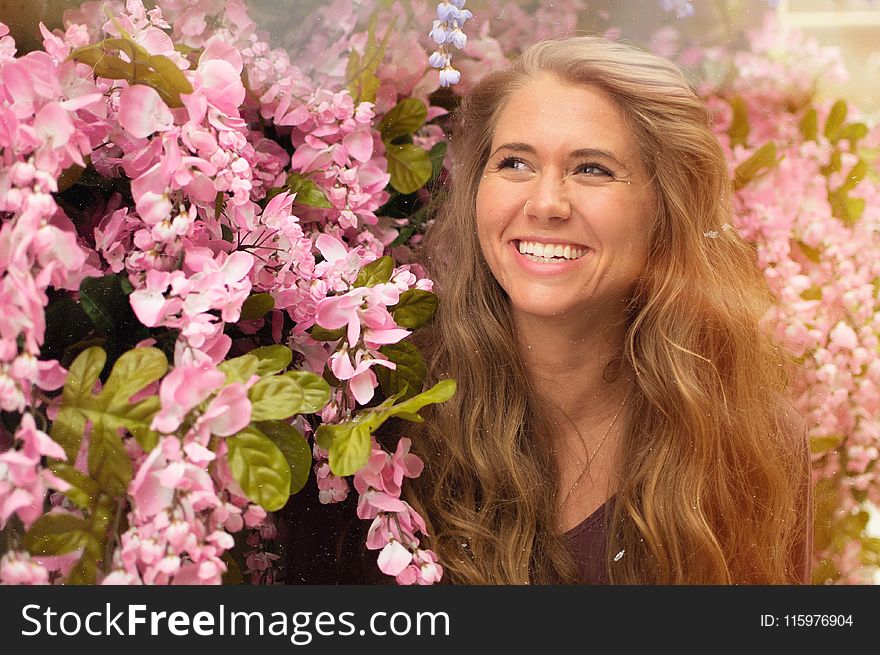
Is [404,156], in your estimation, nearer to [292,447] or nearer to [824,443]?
[292,447]

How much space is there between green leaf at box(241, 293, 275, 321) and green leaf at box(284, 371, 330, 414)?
0.06 metres

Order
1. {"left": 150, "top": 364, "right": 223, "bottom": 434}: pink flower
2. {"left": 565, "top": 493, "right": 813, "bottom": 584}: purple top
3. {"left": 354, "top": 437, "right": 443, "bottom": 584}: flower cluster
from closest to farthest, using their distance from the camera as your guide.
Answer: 1. {"left": 150, "top": 364, "right": 223, "bottom": 434}: pink flower
2. {"left": 354, "top": 437, "right": 443, "bottom": 584}: flower cluster
3. {"left": 565, "top": 493, "right": 813, "bottom": 584}: purple top

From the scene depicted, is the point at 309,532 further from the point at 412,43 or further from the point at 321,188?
the point at 412,43

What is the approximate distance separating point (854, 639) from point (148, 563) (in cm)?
51

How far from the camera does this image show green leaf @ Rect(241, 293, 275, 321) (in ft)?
1.94

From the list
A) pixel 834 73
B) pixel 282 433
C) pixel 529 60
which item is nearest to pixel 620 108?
pixel 529 60

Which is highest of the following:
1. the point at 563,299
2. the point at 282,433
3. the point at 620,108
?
the point at 620,108

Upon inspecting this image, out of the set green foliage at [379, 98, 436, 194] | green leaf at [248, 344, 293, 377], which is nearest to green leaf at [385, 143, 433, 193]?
green foliage at [379, 98, 436, 194]

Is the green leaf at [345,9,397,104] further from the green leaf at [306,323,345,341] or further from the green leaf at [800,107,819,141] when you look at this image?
the green leaf at [800,107,819,141]

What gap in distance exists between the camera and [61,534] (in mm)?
543

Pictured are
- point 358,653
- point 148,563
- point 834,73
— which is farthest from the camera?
point 834,73

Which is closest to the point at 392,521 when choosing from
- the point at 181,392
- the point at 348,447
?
the point at 348,447

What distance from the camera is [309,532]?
0.68 m

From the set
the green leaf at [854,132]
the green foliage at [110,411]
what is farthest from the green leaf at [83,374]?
the green leaf at [854,132]
